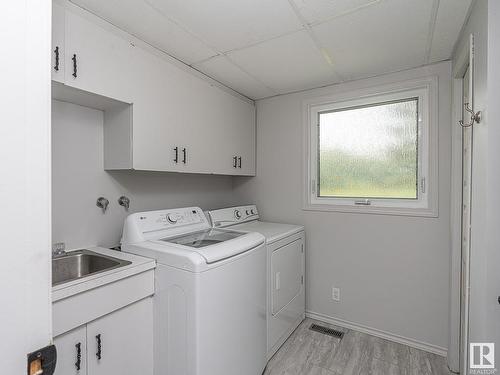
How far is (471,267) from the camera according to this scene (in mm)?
1311

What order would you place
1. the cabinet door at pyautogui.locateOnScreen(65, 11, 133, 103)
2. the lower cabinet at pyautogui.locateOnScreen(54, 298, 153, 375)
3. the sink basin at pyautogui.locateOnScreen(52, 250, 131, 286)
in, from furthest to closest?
the sink basin at pyautogui.locateOnScreen(52, 250, 131, 286) → the cabinet door at pyautogui.locateOnScreen(65, 11, 133, 103) → the lower cabinet at pyautogui.locateOnScreen(54, 298, 153, 375)

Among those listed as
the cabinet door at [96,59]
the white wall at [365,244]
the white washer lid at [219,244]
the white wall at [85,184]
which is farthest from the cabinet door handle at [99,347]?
the white wall at [365,244]

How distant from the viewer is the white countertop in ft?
3.67

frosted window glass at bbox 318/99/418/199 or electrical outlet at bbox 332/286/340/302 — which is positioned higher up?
frosted window glass at bbox 318/99/418/199

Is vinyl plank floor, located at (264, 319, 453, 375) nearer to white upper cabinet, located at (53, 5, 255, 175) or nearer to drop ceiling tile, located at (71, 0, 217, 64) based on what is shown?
white upper cabinet, located at (53, 5, 255, 175)

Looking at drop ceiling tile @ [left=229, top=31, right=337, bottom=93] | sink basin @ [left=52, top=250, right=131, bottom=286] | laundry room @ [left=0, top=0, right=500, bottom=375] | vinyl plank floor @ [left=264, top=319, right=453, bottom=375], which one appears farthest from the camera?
vinyl plank floor @ [left=264, top=319, right=453, bottom=375]

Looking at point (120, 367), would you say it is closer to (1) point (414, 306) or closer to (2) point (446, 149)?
(1) point (414, 306)

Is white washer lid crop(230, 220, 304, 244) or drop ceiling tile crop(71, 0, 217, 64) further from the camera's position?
white washer lid crop(230, 220, 304, 244)

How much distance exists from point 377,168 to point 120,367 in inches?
92.3

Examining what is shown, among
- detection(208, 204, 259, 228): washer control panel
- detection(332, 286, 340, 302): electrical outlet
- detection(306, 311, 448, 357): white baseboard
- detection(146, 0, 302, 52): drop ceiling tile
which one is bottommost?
detection(306, 311, 448, 357): white baseboard

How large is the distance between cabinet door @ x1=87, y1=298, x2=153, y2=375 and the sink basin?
296 mm

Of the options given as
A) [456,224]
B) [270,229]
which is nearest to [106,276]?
[270,229]

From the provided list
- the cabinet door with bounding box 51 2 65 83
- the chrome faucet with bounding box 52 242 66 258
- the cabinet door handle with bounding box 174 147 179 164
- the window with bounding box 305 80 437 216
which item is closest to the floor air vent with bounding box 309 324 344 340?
the window with bounding box 305 80 437 216

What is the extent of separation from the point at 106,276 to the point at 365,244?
6.63ft
